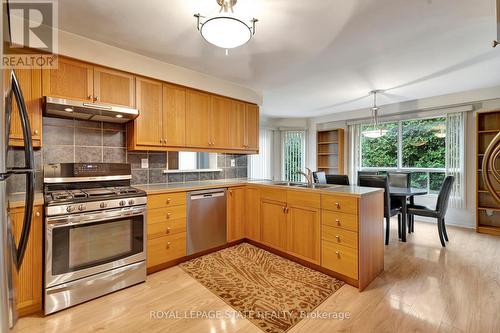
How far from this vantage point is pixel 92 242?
79.7 inches

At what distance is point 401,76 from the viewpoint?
3283 mm

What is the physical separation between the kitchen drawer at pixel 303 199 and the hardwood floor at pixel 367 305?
0.83m

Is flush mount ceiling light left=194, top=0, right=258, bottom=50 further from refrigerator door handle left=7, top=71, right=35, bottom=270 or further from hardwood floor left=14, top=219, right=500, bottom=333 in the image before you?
hardwood floor left=14, top=219, right=500, bottom=333

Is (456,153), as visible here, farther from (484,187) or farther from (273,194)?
(273,194)

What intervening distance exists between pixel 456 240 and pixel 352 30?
3426mm

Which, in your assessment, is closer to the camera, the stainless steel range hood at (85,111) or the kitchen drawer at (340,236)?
the stainless steel range hood at (85,111)

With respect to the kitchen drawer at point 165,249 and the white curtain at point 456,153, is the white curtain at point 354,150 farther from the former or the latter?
the kitchen drawer at point 165,249

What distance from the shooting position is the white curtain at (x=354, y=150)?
5.62 metres

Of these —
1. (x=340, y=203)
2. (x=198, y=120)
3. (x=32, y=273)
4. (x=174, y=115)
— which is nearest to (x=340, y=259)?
(x=340, y=203)

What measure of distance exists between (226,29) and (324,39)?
1.18 m

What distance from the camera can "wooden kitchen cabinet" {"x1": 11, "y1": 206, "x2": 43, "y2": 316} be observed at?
1749 mm

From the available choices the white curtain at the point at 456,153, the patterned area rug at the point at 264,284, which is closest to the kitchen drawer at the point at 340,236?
the patterned area rug at the point at 264,284

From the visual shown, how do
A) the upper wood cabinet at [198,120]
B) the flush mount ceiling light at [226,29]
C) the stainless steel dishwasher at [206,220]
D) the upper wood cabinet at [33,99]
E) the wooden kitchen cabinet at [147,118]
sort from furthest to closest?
the upper wood cabinet at [198,120] < the stainless steel dishwasher at [206,220] < the wooden kitchen cabinet at [147,118] < the upper wood cabinet at [33,99] < the flush mount ceiling light at [226,29]

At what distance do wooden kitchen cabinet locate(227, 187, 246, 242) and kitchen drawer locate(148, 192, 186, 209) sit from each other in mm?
673
